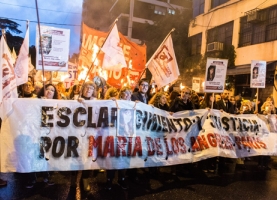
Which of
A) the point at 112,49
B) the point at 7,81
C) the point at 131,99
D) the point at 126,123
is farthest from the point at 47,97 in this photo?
the point at 112,49

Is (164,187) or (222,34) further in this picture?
(222,34)

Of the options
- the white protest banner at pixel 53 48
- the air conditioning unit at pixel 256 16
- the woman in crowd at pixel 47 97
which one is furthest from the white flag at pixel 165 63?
the air conditioning unit at pixel 256 16

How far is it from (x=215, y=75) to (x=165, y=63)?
1.22 meters

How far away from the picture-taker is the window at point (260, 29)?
1412 cm

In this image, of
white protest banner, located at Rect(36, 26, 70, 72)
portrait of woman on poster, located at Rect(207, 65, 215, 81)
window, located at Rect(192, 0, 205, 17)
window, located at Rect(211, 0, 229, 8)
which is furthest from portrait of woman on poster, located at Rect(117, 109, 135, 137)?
window, located at Rect(192, 0, 205, 17)

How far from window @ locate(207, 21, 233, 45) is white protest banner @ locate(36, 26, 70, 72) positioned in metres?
13.9

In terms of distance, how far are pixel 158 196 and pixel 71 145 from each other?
1.66 metres

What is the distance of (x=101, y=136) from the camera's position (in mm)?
4531

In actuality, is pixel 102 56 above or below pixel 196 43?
below

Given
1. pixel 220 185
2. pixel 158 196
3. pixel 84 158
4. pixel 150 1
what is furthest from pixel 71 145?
pixel 150 1

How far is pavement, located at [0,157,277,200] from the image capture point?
434 cm

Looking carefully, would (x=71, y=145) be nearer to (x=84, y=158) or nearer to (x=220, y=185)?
(x=84, y=158)

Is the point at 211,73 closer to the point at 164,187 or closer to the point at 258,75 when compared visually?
the point at 258,75

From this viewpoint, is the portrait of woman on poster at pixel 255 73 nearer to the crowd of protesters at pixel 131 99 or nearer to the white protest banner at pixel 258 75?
the white protest banner at pixel 258 75
